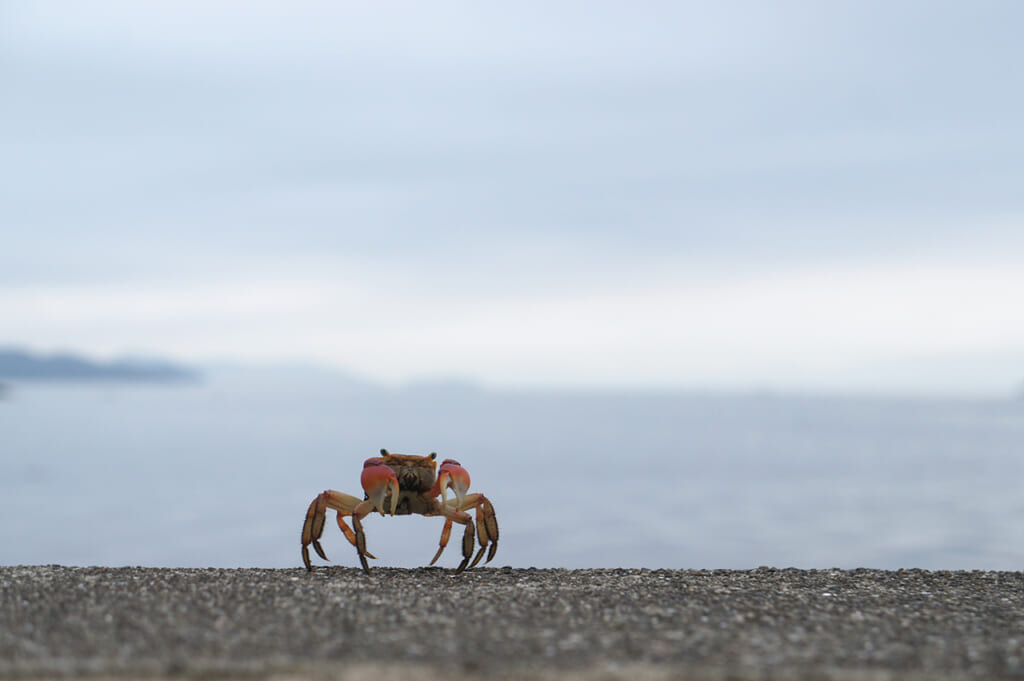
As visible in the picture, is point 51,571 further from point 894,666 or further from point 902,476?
point 902,476

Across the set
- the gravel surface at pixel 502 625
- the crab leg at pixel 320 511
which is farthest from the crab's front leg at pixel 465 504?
the crab leg at pixel 320 511

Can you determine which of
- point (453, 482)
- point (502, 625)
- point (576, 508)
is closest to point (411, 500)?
point (453, 482)

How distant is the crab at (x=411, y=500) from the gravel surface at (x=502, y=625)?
0.48 m

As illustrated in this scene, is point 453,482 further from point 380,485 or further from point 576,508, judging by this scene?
point 576,508

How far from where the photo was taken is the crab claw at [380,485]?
1098 centimetres

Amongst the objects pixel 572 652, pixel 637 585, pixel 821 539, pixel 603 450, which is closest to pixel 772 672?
pixel 572 652

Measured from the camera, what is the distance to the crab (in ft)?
36.2

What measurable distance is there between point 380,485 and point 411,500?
0.57 metres

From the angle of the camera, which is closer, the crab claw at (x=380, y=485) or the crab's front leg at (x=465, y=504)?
the crab claw at (x=380, y=485)

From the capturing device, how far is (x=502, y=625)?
25.3ft

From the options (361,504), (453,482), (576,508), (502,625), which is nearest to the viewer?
(502,625)

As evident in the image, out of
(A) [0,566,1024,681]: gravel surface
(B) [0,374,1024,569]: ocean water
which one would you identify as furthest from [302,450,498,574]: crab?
(B) [0,374,1024,569]: ocean water

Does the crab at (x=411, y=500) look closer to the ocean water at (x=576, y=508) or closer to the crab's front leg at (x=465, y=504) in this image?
the crab's front leg at (x=465, y=504)

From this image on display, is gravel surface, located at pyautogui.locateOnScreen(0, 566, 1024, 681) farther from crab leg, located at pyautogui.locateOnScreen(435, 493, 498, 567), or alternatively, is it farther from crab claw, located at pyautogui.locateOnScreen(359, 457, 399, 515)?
crab claw, located at pyautogui.locateOnScreen(359, 457, 399, 515)
